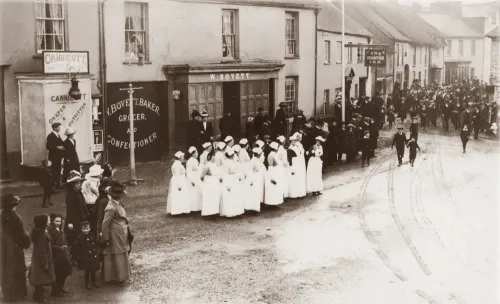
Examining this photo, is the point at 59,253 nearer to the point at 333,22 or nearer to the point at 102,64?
the point at 102,64

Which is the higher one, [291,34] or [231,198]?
[291,34]

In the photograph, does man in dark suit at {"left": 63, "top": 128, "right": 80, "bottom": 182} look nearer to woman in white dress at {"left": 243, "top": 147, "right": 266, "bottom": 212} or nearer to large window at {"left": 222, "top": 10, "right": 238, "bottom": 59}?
woman in white dress at {"left": 243, "top": 147, "right": 266, "bottom": 212}

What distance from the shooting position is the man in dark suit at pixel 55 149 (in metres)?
17.5

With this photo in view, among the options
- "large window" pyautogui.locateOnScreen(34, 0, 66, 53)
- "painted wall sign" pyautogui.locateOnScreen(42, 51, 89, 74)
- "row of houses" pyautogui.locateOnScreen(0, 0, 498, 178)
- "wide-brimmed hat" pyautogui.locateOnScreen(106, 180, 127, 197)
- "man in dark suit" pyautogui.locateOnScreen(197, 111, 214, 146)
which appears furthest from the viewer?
"man in dark suit" pyautogui.locateOnScreen(197, 111, 214, 146)

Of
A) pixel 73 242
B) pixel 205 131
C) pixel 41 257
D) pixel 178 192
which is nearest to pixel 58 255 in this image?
pixel 41 257

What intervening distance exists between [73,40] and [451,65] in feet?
206

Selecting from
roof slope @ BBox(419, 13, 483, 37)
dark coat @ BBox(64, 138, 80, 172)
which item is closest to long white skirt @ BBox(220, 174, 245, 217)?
dark coat @ BBox(64, 138, 80, 172)

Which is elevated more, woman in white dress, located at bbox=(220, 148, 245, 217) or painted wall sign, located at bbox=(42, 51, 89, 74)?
painted wall sign, located at bbox=(42, 51, 89, 74)

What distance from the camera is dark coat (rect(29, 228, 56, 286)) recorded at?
9891mm

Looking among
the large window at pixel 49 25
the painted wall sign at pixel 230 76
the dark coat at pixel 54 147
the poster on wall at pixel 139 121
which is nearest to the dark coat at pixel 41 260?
the dark coat at pixel 54 147

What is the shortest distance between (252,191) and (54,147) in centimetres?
552

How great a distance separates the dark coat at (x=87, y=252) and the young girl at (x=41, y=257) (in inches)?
30.6

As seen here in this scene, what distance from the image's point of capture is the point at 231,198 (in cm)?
1556

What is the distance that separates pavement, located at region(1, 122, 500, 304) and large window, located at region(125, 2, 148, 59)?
17.2ft
